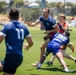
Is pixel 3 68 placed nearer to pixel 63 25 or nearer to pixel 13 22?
pixel 13 22

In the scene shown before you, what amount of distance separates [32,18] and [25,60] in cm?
7231

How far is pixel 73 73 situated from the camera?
10336 mm

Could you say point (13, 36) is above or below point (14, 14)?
below

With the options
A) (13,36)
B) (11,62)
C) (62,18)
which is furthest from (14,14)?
(62,18)

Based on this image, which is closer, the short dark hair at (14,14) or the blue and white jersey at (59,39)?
the short dark hair at (14,14)

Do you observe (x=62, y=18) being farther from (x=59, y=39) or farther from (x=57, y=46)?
(x=57, y=46)

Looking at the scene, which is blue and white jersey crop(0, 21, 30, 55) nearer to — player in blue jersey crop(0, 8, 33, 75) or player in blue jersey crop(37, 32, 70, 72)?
player in blue jersey crop(0, 8, 33, 75)

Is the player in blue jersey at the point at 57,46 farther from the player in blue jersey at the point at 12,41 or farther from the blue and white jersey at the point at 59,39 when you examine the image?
the player in blue jersey at the point at 12,41

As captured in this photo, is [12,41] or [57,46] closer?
[12,41]

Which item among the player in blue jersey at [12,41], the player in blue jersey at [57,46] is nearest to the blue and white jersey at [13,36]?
the player in blue jersey at [12,41]

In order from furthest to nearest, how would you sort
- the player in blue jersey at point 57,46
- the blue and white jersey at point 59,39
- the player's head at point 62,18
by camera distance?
the player's head at point 62,18 < the blue and white jersey at point 59,39 < the player in blue jersey at point 57,46

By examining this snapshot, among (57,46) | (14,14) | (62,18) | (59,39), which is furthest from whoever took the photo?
(62,18)

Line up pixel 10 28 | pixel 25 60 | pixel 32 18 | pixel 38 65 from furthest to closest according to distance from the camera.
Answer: pixel 32 18
pixel 25 60
pixel 38 65
pixel 10 28

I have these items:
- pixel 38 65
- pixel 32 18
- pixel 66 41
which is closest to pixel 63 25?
pixel 66 41
